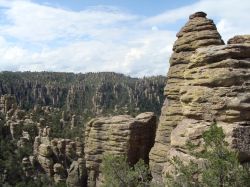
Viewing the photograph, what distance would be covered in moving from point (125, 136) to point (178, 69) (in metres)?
10.4

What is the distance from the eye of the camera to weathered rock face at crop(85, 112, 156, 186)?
148ft

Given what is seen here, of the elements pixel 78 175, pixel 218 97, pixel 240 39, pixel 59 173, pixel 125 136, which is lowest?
pixel 59 173

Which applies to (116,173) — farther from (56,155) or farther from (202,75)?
(56,155)

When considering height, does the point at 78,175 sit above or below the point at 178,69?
below

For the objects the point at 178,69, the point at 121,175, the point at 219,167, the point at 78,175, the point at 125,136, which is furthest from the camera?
the point at 78,175

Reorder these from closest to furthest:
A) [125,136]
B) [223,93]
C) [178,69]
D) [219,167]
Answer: [219,167] < [223,93] < [178,69] < [125,136]

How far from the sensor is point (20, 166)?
85625 mm

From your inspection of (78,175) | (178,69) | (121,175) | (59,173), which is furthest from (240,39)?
(59,173)

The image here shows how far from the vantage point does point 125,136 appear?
148 feet

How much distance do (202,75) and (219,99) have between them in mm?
2145

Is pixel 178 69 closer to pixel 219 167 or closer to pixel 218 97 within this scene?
pixel 218 97

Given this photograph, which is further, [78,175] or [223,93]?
[78,175]

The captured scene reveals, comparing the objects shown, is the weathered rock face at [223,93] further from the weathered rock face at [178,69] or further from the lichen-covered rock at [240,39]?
the weathered rock face at [178,69]

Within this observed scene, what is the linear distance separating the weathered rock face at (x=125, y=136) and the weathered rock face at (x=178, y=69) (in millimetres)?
4832
